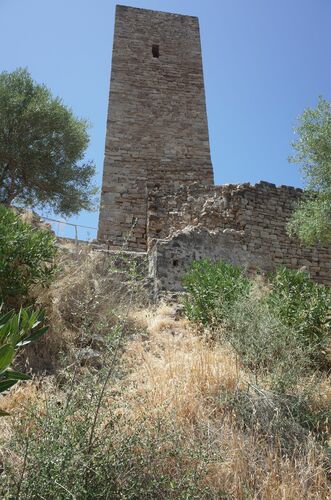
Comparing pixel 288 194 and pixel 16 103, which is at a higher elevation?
pixel 16 103

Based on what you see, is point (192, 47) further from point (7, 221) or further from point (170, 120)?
point (7, 221)

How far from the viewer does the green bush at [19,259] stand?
4582 mm

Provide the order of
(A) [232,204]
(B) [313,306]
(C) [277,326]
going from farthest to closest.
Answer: (A) [232,204]
(B) [313,306]
(C) [277,326]

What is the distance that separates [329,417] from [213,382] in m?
0.94

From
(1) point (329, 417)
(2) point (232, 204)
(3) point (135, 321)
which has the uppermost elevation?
(2) point (232, 204)

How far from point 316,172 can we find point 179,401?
621 centimetres

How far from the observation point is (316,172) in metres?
8.28

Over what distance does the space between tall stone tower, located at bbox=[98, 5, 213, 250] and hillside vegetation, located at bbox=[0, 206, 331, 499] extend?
5.66 meters

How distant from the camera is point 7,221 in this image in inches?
201

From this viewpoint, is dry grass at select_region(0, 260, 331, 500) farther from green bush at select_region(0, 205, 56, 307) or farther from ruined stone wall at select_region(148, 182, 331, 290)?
ruined stone wall at select_region(148, 182, 331, 290)

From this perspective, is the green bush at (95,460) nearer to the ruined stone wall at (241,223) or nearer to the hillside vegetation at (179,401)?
the hillside vegetation at (179,401)

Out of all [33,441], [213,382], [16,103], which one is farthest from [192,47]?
[33,441]

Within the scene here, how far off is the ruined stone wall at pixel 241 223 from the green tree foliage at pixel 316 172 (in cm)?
84

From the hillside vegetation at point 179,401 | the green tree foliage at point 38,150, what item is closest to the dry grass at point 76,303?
the hillside vegetation at point 179,401
